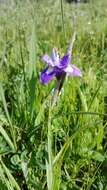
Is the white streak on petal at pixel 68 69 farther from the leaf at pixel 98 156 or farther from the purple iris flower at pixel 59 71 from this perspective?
the leaf at pixel 98 156

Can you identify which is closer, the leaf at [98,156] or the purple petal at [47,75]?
the purple petal at [47,75]

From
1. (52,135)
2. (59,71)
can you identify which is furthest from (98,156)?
(59,71)

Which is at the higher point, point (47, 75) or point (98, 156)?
point (47, 75)

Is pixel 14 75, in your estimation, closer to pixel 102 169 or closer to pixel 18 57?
pixel 18 57

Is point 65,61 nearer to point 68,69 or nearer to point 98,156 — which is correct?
point 68,69

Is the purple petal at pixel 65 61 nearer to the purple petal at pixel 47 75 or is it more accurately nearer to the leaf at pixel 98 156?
the purple petal at pixel 47 75

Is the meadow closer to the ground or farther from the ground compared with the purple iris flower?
closer to the ground

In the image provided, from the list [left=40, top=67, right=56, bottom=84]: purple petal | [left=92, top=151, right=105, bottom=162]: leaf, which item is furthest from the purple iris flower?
[left=92, top=151, right=105, bottom=162]: leaf

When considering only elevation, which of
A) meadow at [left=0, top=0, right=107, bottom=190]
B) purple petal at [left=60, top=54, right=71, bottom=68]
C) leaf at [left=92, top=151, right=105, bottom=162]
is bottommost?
leaf at [left=92, top=151, right=105, bottom=162]

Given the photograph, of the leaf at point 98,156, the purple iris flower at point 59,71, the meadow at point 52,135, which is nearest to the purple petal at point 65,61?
the purple iris flower at point 59,71

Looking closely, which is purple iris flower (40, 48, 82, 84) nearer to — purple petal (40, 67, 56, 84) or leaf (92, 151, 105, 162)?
purple petal (40, 67, 56, 84)

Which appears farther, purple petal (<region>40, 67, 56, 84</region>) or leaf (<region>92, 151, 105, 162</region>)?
leaf (<region>92, 151, 105, 162</region>)

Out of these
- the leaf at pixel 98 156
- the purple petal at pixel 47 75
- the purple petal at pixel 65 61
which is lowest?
the leaf at pixel 98 156

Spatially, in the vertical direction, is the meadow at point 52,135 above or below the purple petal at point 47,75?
below
